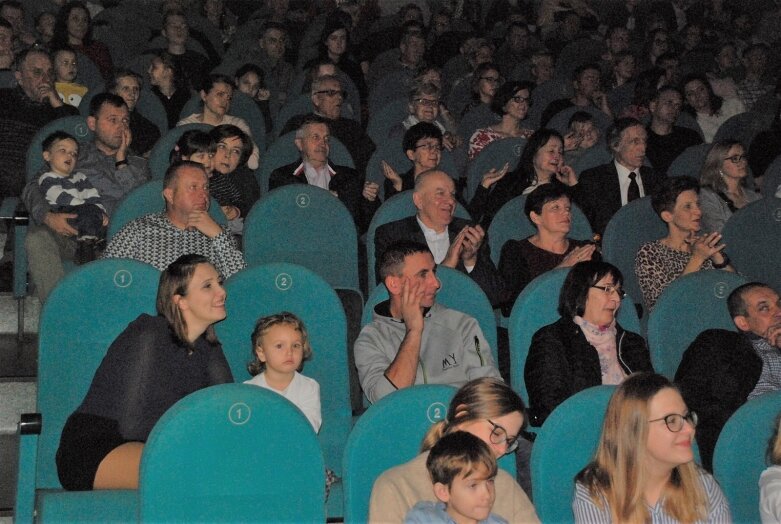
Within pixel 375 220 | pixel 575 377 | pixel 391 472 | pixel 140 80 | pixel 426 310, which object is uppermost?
pixel 140 80

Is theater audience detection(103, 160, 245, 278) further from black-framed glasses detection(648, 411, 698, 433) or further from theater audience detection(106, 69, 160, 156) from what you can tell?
black-framed glasses detection(648, 411, 698, 433)

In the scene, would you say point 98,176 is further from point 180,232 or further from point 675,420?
point 675,420

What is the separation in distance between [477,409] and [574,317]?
2.88ft

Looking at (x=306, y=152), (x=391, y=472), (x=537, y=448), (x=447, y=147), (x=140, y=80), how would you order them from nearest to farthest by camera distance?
1. (x=391, y=472)
2. (x=537, y=448)
3. (x=306, y=152)
4. (x=140, y=80)
5. (x=447, y=147)

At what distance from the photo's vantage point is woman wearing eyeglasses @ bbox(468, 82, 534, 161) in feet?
19.0

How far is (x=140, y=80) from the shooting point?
548 centimetres

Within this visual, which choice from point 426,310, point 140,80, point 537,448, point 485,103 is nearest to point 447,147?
point 485,103

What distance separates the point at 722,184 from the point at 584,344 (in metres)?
1.95

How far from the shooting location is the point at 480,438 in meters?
2.50

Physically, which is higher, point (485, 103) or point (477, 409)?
point (485, 103)

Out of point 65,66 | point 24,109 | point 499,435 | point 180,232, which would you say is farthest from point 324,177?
point 499,435

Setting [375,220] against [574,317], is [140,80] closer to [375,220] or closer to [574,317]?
[375,220]

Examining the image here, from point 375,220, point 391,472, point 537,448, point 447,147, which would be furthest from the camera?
point 447,147

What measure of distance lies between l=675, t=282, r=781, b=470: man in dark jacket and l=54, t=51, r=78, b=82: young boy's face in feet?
12.0
